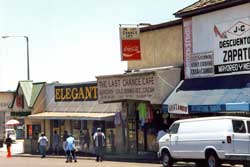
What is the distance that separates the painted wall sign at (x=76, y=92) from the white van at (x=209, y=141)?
1571 cm

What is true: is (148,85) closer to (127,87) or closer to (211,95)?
(127,87)

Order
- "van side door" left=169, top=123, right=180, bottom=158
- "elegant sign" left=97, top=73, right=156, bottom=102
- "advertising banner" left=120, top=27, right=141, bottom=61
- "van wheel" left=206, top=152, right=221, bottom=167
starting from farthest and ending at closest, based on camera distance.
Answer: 1. "advertising banner" left=120, top=27, right=141, bottom=61
2. "elegant sign" left=97, top=73, right=156, bottom=102
3. "van side door" left=169, top=123, right=180, bottom=158
4. "van wheel" left=206, top=152, right=221, bottom=167

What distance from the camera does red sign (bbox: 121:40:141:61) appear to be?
121ft

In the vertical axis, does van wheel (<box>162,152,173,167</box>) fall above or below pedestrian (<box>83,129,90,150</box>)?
below

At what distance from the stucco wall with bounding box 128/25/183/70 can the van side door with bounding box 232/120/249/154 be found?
35.9 ft

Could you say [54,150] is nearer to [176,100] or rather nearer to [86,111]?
[86,111]

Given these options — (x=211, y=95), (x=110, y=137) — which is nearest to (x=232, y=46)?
(x=211, y=95)

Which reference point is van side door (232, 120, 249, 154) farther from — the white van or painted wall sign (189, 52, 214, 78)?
painted wall sign (189, 52, 214, 78)

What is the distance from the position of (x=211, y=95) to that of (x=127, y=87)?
22.3ft

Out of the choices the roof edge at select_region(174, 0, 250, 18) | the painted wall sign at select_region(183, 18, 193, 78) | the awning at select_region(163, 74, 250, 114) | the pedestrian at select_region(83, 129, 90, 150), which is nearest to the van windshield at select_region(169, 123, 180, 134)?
the awning at select_region(163, 74, 250, 114)

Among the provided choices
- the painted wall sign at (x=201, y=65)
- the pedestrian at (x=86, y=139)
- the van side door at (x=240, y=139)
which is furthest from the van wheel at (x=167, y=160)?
the pedestrian at (x=86, y=139)

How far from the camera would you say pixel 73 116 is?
43469 mm

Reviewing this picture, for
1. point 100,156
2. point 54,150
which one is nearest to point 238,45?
point 100,156

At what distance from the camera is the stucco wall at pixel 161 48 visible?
117 feet
